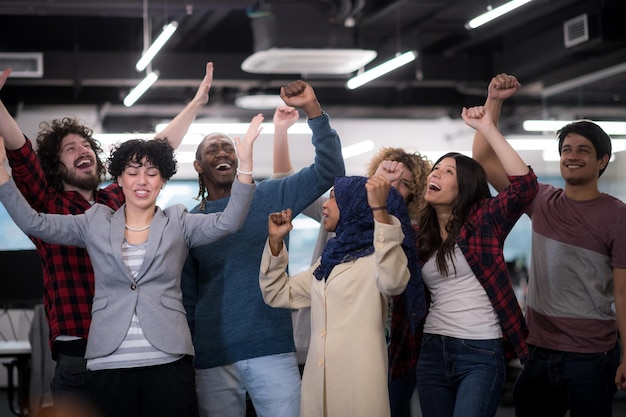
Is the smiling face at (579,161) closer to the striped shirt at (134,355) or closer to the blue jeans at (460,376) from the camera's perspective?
the blue jeans at (460,376)

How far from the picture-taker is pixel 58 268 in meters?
3.27

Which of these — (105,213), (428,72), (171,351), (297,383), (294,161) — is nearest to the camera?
(171,351)

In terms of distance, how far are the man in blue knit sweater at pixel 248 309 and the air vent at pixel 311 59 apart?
4.97 meters

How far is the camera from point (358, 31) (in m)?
9.83

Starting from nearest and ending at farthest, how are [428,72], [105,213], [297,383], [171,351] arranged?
[171,351], [105,213], [297,383], [428,72]

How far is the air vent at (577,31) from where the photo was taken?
862 centimetres

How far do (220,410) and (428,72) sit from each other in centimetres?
938

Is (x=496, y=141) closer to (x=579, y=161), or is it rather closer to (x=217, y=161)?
(x=579, y=161)

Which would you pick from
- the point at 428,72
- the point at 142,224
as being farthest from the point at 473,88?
the point at 142,224

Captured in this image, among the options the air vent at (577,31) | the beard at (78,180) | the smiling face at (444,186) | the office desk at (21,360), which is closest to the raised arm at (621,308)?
the smiling face at (444,186)

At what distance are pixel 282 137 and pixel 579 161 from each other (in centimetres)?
124

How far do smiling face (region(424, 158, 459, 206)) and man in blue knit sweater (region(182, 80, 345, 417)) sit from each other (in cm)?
35

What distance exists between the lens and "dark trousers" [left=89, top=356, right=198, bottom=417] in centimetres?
291

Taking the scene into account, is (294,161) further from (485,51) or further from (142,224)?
(142,224)
